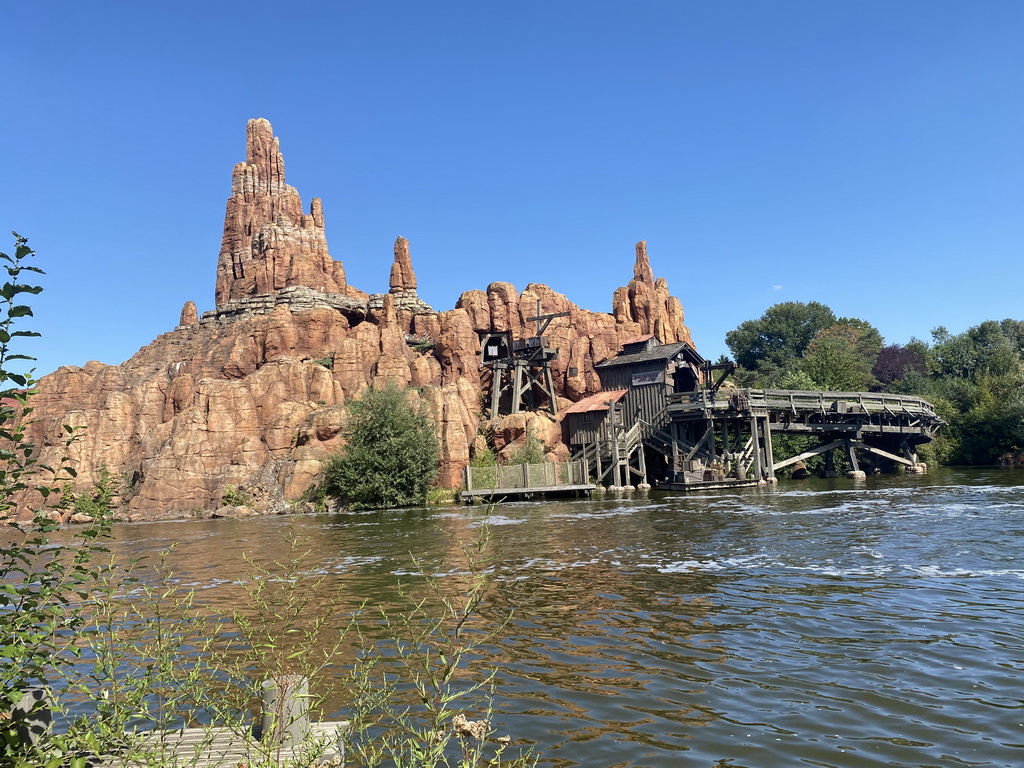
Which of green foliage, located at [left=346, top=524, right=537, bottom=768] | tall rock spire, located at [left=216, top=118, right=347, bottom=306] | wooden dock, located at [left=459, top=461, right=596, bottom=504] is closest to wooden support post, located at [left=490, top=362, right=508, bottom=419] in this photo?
wooden dock, located at [left=459, top=461, right=596, bottom=504]

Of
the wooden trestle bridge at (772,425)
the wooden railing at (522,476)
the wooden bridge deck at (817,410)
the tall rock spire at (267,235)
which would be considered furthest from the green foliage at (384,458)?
the tall rock spire at (267,235)

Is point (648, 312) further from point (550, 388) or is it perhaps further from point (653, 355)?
point (653, 355)

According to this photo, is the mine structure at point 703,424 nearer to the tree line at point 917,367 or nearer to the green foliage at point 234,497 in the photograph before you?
the tree line at point 917,367

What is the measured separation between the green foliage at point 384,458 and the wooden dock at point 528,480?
2.82 meters

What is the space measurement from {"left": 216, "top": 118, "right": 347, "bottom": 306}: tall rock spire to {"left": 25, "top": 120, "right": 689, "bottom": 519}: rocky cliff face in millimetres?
295

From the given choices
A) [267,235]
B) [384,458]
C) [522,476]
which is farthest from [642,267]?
[384,458]

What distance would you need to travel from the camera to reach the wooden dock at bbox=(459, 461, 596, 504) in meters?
40.2

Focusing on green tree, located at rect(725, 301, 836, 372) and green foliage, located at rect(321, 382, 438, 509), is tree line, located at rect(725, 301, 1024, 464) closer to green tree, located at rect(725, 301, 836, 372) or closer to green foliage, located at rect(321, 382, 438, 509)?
green tree, located at rect(725, 301, 836, 372)

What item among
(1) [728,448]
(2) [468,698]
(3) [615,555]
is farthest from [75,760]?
(1) [728,448]

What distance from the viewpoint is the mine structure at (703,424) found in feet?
142

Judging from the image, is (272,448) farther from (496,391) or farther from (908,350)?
(908,350)

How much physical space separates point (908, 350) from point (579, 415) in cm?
6064

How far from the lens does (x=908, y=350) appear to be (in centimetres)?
8775

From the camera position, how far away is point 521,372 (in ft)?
182
